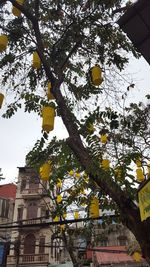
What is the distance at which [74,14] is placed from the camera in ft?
22.0

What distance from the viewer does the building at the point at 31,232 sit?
969 inches

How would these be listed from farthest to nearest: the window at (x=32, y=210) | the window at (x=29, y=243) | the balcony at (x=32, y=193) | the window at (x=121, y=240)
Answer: the balcony at (x=32, y=193) < the window at (x=32, y=210) < the window at (x=29, y=243) < the window at (x=121, y=240)

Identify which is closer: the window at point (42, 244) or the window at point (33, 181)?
the window at point (33, 181)

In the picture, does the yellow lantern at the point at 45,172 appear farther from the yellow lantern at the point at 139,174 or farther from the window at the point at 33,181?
the window at the point at 33,181

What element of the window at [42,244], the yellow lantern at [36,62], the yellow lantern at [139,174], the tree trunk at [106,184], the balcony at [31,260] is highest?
the window at [42,244]

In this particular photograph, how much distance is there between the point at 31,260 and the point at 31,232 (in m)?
2.45

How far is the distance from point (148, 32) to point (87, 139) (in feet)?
6.25

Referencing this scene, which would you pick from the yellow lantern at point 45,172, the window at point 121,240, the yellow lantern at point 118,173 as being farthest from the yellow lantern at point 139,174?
the window at point 121,240

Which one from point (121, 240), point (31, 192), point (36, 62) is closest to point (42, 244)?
point (31, 192)

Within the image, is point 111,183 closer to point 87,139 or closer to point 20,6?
point 87,139

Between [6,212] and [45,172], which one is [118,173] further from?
[6,212]

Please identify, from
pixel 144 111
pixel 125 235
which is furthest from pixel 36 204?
pixel 144 111

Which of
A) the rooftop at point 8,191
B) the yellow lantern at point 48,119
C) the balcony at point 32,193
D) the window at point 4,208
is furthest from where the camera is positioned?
the rooftop at point 8,191

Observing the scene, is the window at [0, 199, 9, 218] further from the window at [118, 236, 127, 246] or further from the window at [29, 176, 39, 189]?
the window at [118, 236, 127, 246]
